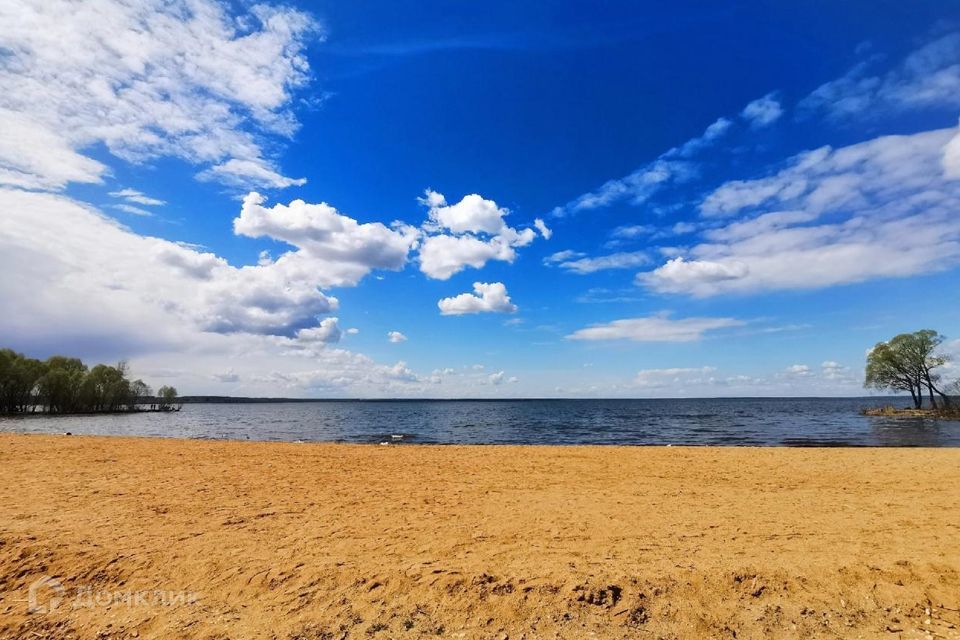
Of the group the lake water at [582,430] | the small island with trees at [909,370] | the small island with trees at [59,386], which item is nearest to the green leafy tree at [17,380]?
the small island with trees at [59,386]

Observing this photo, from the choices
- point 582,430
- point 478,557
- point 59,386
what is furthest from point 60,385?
point 478,557

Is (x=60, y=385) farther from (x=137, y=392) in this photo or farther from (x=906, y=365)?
(x=906, y=365)

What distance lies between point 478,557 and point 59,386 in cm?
12336

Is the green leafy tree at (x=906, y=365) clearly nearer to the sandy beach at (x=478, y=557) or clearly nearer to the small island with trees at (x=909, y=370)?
the small island with trees at (x=909, y=370)

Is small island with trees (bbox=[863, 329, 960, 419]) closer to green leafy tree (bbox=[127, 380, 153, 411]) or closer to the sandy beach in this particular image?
the sandy beach

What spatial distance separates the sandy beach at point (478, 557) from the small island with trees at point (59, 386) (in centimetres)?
10748

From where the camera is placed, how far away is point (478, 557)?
697 centimetres

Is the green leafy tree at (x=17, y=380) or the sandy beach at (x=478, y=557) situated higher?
the green leafy tree at (x=17, y=380)

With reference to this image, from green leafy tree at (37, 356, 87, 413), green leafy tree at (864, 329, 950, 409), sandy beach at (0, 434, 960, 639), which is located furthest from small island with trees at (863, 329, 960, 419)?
green leafy tree at (37, 356, 87, 413)

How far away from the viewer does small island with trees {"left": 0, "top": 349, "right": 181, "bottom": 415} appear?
8956 cm

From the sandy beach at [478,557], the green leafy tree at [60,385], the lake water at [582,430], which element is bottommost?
the lake water at [582,430]

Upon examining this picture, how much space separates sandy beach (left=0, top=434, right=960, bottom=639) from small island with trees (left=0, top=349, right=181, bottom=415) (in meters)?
107

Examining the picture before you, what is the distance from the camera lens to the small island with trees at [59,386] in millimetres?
89562

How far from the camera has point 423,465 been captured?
1759 centimetres
